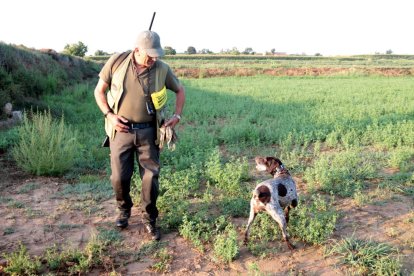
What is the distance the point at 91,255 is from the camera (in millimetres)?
3803

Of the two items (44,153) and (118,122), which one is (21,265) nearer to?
(118,122)

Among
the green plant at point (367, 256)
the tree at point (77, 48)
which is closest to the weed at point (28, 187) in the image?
the green plant at point (367, 256)

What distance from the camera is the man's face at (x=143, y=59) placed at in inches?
153

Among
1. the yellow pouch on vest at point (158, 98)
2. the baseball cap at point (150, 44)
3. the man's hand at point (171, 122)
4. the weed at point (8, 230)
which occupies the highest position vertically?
the baseball cap at point (150, 44)

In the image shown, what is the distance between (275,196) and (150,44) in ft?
6.82

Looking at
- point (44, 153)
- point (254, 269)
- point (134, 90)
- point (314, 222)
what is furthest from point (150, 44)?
point (44, 153)

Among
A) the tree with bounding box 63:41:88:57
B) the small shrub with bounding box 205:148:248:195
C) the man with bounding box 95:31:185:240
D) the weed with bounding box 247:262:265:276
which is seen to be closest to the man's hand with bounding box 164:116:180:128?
the man with bounding box 95:31:185:240

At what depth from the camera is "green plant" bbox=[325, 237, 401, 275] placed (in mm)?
3586

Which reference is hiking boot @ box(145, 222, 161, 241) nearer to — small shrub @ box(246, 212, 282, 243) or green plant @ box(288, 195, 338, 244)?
small shrub @ box(246, 212, 282, 243)

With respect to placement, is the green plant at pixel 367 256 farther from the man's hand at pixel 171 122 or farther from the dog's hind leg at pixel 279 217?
the man's hand at pixel 171 122

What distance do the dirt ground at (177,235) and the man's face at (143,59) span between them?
6.47 ft

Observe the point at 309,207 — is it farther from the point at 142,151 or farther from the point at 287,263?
the point at 142,151

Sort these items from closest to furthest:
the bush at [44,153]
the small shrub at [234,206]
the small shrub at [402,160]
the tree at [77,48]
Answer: the small shrub at [234,206] < the bush at [44,153] < the small shrub at [402,160] < the tree at [77,48]

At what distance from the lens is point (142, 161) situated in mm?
4273
